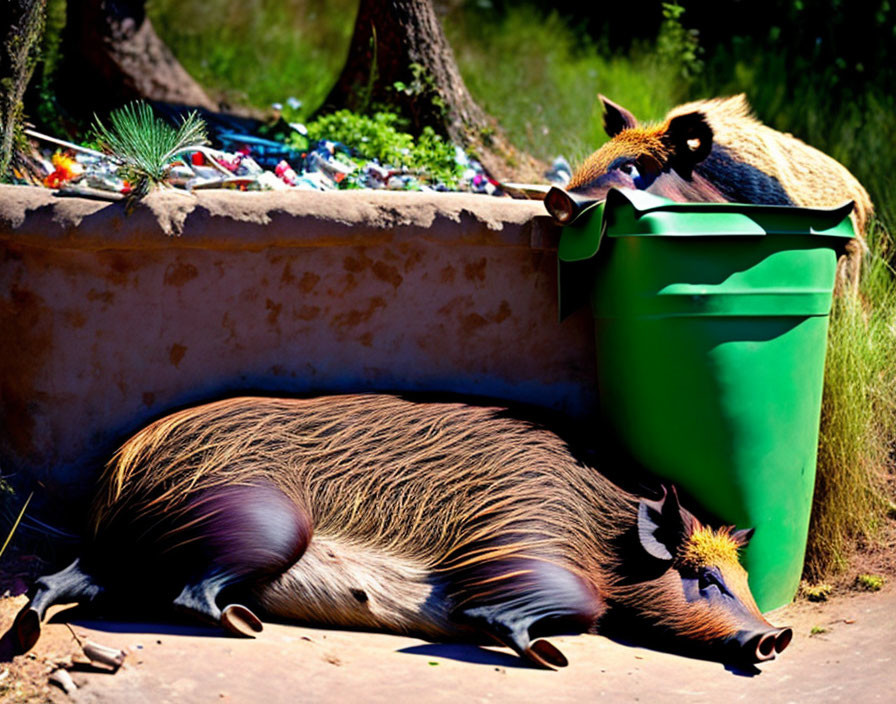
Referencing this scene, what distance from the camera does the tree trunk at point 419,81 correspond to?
5375 millimetres

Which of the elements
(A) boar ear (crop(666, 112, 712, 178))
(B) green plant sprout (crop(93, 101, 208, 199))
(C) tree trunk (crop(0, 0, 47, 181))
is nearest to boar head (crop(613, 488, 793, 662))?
(A) boar ear (crop(666, 112, 712, 178))

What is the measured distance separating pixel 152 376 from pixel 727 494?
6.39 ft

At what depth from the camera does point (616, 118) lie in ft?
12.7

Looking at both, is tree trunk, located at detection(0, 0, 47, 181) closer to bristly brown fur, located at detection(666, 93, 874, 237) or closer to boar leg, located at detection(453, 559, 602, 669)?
boar leg, located at detection(453, 559, 602, 669)

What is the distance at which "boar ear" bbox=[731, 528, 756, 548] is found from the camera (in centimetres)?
320

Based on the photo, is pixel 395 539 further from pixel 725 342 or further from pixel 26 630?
pixel 725 342

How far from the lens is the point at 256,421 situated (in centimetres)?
319

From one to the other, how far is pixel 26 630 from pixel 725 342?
2.19 meters

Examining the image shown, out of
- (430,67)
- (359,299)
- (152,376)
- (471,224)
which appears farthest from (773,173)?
(152,376)

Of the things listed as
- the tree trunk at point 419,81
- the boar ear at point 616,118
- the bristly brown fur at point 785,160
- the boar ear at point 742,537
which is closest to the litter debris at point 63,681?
the boar ear at point 742,537

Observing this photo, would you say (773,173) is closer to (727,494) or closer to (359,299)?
(727,494)

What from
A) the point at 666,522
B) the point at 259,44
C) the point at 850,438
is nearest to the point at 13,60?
the point at 666,522

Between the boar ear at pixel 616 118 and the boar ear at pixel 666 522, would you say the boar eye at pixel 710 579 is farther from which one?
the boar ear at pixel 616 118

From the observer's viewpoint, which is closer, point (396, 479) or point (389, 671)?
point (389, 671)
